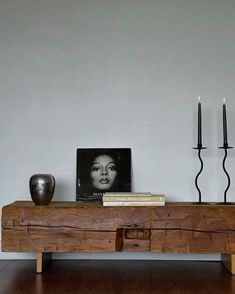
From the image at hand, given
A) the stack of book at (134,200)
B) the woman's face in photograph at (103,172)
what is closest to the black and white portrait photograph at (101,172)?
the woman's face in photograph at (103,172)

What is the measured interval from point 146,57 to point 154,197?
1.00 m

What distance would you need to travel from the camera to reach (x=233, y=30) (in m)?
2.62

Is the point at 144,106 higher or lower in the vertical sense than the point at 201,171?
higher

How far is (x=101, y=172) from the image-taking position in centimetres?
257

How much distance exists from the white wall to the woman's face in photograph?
0.38ft

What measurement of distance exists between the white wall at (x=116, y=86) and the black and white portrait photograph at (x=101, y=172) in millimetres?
57

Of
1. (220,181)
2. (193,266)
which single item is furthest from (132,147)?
(193,266)

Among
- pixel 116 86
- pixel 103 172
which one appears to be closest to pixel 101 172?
pixel 103 172

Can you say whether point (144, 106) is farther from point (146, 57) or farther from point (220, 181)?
point (220, 181)

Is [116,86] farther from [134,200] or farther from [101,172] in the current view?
[134,200]

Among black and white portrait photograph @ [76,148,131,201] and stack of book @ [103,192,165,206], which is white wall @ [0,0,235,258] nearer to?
black and white portrait photograph @ [76,148,131,201]

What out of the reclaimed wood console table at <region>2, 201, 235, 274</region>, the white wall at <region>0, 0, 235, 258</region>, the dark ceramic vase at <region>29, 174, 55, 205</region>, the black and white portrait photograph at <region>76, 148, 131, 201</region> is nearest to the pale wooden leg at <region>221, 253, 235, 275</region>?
the reclaimed wood console table at <region>2, 201, 235, 274</region>

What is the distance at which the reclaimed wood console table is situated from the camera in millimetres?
2197

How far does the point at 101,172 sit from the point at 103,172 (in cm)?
1
